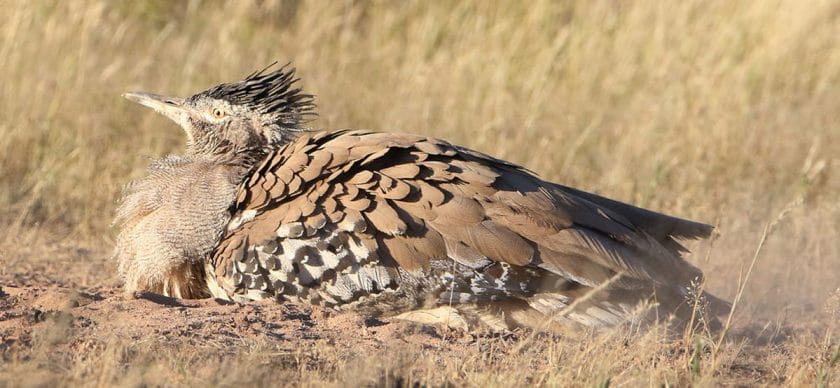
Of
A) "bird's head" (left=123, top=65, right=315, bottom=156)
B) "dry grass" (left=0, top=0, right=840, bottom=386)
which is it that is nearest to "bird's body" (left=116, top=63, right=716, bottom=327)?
"bird's head" (left=123, top=65, right=315, bottom=156)

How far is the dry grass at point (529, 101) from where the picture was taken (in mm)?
7227

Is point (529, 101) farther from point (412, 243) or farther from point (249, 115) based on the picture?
point (412, 243)

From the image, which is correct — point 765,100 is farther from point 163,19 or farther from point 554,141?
point 163,19

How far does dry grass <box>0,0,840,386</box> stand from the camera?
23.7ft

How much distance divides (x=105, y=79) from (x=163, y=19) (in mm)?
1785

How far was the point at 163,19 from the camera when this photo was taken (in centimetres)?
1062

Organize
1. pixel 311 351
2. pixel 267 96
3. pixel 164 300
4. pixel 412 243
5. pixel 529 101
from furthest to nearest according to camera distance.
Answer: pixel 529 101, pixel 267 96, pixel 164 300, pixel 412 243, pixel 311 351

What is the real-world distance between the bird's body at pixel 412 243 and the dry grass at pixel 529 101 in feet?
2.43

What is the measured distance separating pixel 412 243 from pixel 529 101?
187 inches

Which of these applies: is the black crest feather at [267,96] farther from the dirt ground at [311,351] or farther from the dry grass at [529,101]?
the dirt ground at [311,351]

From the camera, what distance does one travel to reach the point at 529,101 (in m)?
9.54

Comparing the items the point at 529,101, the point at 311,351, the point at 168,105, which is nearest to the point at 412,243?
the point at 311,351

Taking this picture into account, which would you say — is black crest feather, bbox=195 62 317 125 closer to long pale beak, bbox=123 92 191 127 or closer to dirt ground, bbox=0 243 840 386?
long pale beak, bbox=123 92 191 127

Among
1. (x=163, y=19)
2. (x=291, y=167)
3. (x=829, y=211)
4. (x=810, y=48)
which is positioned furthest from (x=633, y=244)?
(x=163, y=19)
